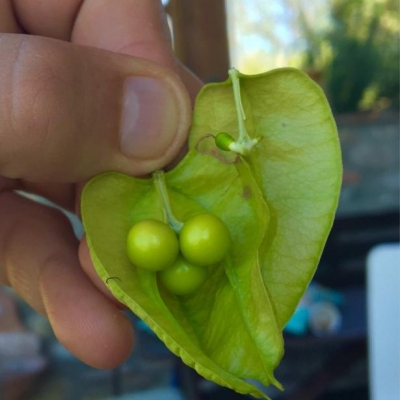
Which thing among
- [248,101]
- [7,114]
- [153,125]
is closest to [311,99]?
[248,101]

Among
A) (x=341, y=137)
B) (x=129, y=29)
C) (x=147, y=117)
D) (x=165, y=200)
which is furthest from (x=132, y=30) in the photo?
(x=341, y=137)

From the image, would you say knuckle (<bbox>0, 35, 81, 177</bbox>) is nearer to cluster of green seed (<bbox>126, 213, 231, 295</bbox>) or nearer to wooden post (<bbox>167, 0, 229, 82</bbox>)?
cluster of green seed (<bbox>126, 213, 231, 295</bbox>)

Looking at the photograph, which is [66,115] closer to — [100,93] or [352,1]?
[100,93]

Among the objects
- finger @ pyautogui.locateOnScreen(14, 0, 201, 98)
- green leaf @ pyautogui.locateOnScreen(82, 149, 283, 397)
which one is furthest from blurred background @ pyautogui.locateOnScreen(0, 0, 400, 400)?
green leaf @ pyautogui.locateOnScreen(82, 149, 283, 397)

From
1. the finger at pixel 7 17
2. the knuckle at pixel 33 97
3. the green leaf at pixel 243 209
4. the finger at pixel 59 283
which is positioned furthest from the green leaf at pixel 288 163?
the finger at pixel 7 17

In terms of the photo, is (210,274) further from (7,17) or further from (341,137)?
(341,137)

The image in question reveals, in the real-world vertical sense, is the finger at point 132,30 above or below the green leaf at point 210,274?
above

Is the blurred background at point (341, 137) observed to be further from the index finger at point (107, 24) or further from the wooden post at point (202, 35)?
the index finger at point (107, 24)
